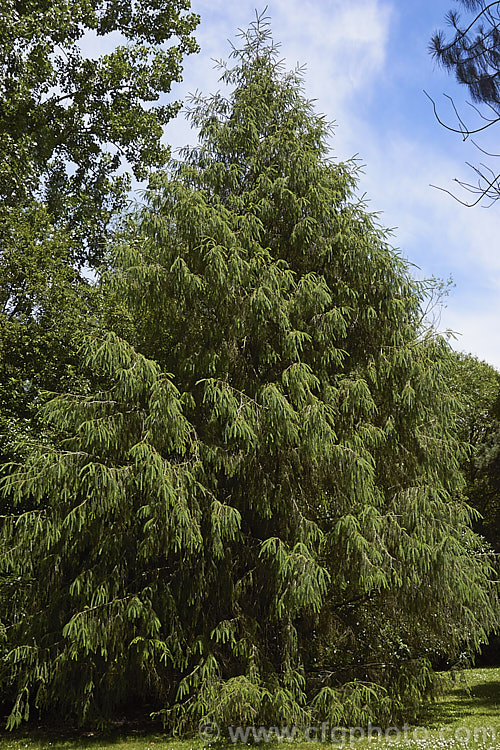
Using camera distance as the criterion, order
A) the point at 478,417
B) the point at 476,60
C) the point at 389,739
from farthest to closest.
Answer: the point at 478,417, the point at 389,739, the point at 476,60

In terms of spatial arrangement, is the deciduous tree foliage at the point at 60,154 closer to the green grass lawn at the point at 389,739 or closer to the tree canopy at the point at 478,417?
the green grass lawn at the point at 389,739

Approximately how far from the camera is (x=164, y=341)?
31.7 ft

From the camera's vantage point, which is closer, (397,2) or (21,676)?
(397,2)

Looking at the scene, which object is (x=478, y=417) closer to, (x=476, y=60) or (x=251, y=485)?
(x=251, y=485)

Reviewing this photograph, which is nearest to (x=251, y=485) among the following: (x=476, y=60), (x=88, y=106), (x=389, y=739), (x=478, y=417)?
(x=389, y=739)

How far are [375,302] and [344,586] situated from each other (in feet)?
12.6

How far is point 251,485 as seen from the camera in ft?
26.4

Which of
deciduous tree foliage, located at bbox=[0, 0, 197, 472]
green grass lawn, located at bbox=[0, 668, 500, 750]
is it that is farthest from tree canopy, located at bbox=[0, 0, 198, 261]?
green grass lawn, located at bbox=[0, 668, 500, 750]

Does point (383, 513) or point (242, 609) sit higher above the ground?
point (383, 513)

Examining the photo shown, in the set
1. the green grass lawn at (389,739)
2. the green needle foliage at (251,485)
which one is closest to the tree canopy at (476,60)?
the green needle foliage at (251,485)

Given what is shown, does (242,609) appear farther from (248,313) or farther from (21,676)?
(248,313)

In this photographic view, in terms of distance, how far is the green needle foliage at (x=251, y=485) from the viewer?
24.1ft

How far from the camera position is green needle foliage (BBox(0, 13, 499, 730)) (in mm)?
7344

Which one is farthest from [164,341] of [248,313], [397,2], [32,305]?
[397,2]
